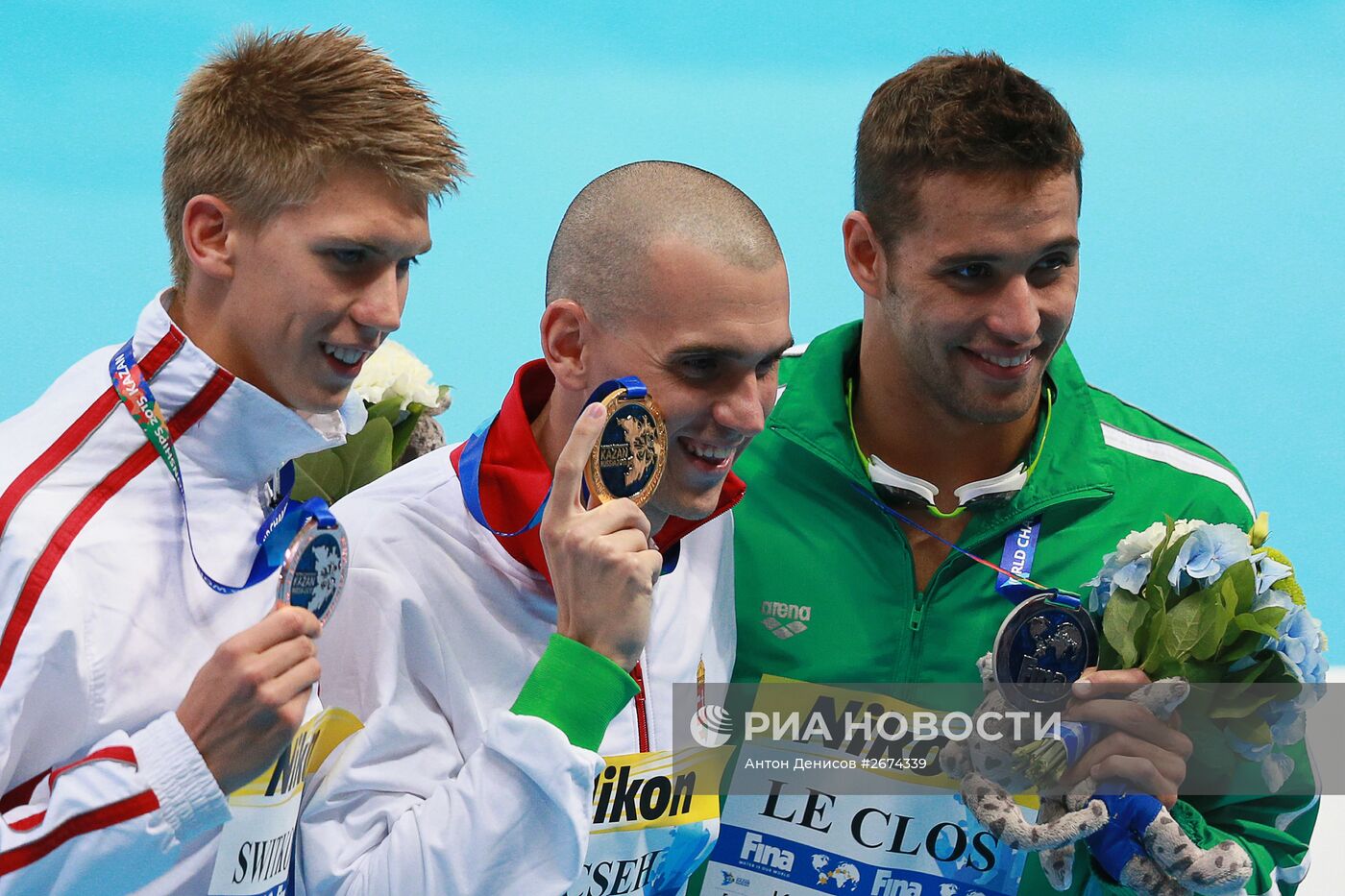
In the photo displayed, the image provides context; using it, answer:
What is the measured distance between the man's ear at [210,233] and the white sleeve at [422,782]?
21.2 inches

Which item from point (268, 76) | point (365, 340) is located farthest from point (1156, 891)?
point (268, 76)

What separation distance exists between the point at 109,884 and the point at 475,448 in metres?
0.98

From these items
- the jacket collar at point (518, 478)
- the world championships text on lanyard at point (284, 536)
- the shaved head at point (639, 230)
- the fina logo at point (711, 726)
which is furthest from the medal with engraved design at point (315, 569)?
the fina logo at point (711, 726)

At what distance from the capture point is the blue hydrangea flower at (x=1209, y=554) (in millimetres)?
2691

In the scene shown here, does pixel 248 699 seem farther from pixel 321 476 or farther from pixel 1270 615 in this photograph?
pixel 1270 615

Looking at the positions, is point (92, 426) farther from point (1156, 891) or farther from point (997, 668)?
point (1156, 891)

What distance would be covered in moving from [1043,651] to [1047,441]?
624 millimetres

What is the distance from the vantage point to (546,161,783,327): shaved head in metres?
2.67

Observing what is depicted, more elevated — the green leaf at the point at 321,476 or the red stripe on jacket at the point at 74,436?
the green leaf at the point at 321,476

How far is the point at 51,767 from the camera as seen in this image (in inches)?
79.8

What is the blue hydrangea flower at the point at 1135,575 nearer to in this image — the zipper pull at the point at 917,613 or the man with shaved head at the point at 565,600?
→ the zipper pull at the point at 917,613

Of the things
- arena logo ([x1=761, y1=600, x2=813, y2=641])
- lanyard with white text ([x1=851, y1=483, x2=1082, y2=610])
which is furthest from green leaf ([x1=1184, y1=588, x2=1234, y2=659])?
arena logo ([x1=761, y1=600, x2=813, y2=641])

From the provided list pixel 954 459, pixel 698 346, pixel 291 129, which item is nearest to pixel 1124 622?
pixel 954 459

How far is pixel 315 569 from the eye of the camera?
84.7 inches
